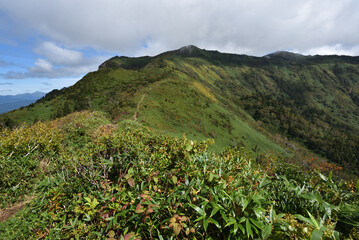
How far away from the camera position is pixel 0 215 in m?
4.92

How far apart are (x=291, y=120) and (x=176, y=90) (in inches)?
5194

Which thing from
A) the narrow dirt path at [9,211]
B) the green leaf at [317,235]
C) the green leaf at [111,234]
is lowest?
the narrow dirt path at [9,211]

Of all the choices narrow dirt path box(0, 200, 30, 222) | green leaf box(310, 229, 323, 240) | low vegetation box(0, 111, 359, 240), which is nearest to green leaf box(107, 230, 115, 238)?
low vegetation box(0, 111, 359, 240)

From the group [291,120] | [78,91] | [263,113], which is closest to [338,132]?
[291,120]

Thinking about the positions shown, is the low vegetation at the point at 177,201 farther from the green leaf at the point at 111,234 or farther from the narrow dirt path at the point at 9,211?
the narrow dirt path at the point at 9,211

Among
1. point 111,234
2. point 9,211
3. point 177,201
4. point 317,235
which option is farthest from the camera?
point 9,211

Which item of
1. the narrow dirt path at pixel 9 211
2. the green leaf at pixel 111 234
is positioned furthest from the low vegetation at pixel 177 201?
the narrow dirt path at pixel 9 211

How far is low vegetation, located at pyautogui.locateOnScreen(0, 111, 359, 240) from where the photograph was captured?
225cm

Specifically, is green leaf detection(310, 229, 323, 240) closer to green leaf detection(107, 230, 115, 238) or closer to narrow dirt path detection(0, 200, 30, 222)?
green leaf detection(107, 230, 115, 238)

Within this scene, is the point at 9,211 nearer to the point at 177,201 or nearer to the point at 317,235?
the point at 177,201

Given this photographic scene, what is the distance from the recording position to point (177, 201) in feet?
8.86

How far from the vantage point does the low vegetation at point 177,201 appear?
7.38 feet

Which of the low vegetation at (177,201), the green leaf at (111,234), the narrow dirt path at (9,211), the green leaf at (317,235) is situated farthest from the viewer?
the narrow dirt path at (9,211)

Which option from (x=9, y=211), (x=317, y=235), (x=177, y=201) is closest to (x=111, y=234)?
(x=177, y=201)
